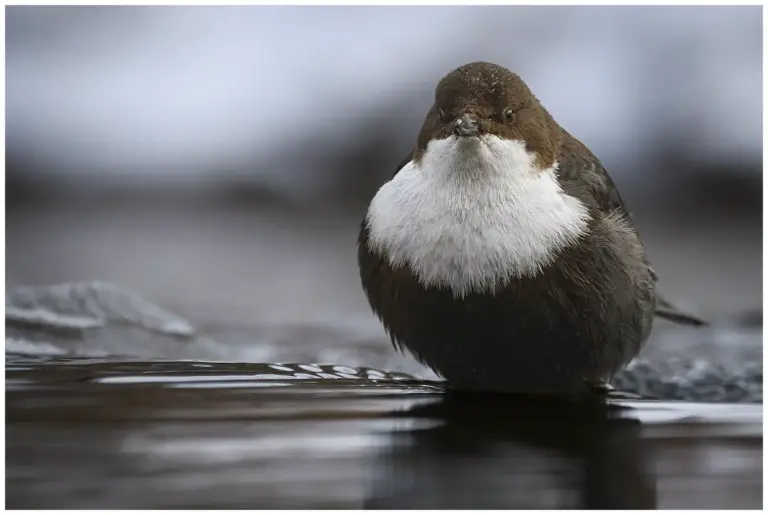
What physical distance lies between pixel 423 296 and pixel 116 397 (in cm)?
101

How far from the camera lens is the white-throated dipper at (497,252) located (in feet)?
11.0

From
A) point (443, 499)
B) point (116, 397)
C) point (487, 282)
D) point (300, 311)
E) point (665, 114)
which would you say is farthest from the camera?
point (665, 114)

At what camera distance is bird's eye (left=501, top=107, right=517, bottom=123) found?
3.39m

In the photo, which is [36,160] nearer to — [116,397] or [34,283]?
[34,283]

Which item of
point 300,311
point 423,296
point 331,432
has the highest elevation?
point 300,311

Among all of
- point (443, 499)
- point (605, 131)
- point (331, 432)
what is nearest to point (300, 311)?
point (605, 131)

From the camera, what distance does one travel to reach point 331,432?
2809 millimetres

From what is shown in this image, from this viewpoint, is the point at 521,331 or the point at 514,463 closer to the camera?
the point at 514,463

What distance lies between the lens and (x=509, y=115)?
3.41 meters

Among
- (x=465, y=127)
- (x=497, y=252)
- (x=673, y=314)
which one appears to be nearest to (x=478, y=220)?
(x=497, y=252)

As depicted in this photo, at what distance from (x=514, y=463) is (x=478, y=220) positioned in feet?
3.10

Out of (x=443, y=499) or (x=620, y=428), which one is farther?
(x=620, y=428)

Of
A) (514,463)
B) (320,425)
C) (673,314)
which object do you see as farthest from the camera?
(673,314)

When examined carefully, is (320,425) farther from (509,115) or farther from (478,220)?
(509,115)
